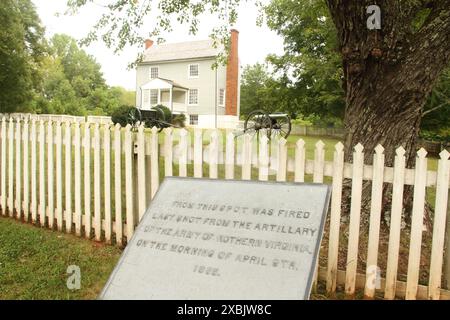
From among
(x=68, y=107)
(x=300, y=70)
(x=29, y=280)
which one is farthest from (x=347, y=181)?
(x=68, y=107)

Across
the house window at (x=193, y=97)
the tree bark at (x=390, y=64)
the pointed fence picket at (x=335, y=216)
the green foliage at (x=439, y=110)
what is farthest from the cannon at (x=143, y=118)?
the house window at (x=193, y=97)

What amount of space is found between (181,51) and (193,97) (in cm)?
502

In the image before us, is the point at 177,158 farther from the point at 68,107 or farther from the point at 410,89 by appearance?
the point at 68,107

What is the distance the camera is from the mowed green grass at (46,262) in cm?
383

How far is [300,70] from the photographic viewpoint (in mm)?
25594

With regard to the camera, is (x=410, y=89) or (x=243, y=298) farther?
(x=410, y=89)

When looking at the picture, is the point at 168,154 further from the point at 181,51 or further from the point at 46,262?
the point at 181,51

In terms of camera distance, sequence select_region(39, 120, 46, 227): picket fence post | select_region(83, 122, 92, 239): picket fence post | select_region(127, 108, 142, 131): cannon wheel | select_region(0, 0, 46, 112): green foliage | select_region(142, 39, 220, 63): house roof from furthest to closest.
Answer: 1. select_region(142, 39, 220, 63): house roof
2. select_region(127, 108, 142, 131): cannon wheel
3. select_region(0, 0, 46, 112): green foliage
4. select_region(39, 120, 46, 227): picket fence post
5. select_region(83, 122, 92, 239): picket fence post

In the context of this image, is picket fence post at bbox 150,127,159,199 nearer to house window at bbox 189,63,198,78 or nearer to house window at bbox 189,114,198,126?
house window at bbox 189,114,198,126

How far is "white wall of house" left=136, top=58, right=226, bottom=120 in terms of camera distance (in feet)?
118

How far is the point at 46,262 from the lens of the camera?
4.48m

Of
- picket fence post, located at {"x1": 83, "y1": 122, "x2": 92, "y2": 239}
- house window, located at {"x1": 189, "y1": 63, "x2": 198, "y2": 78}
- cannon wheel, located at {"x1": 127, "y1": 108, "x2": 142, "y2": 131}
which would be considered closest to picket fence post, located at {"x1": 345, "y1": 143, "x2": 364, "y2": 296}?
picket fence post, located at {"x1": 83, "y1": 122, "x2": 92, "y2": 239}

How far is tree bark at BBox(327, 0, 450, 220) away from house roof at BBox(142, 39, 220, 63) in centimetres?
3204
